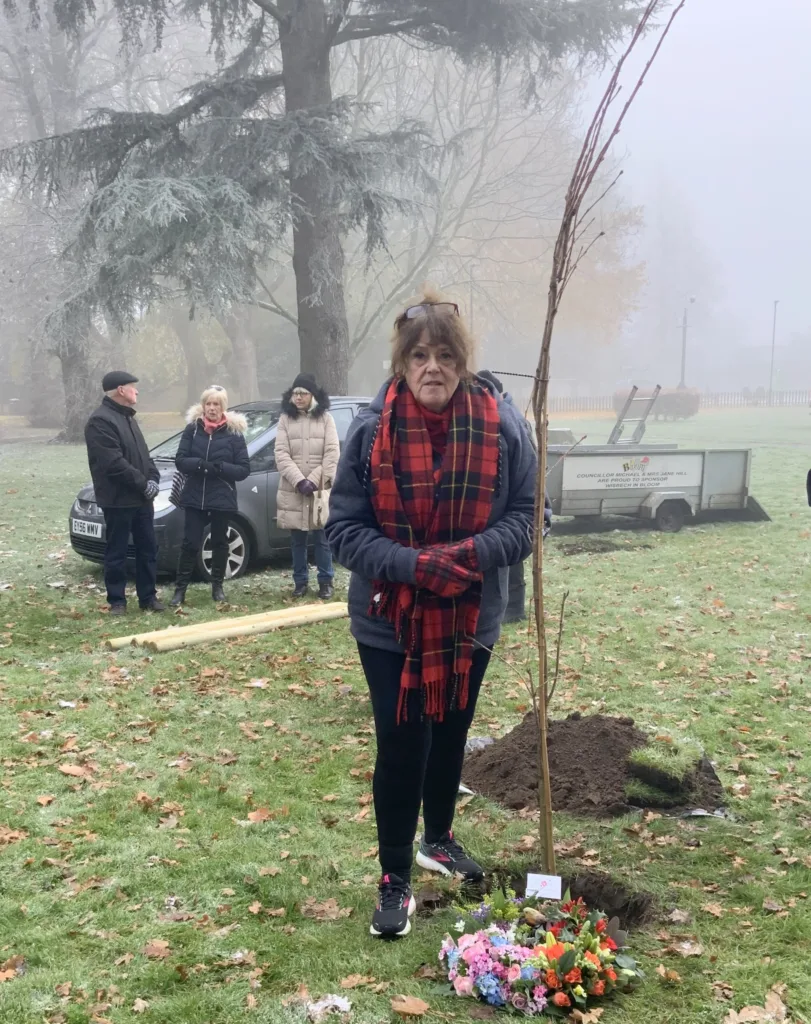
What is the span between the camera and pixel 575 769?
4.33 m

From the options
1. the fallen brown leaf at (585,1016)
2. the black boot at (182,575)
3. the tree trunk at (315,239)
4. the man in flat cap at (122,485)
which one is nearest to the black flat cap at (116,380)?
the man in flat cap at (122,485)

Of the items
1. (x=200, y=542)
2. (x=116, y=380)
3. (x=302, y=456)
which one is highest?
(x=116, y=380)

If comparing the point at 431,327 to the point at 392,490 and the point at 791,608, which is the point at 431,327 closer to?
the point at 392,490

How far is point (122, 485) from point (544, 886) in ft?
18.3

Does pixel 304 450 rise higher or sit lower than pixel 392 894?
higher

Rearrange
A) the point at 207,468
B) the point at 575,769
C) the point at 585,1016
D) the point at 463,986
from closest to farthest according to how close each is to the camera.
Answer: the point at 585,1016 < the point at 463,986 < the point at 575,769 < the point at 207,468

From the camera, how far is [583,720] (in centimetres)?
471

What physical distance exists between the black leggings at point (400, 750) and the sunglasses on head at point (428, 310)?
40.8 inches

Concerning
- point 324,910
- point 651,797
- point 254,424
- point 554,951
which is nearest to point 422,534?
point 554,951

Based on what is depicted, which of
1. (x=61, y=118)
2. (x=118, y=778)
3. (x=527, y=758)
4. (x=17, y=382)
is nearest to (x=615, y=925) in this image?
(x=527, y=758)

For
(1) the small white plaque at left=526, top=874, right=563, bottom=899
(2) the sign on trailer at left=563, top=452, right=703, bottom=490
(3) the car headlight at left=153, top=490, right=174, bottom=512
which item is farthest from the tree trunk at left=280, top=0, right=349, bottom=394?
(1) the small white plaque at left=526, top=874, right=563, bottom=899

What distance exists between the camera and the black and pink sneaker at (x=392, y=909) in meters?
3.01

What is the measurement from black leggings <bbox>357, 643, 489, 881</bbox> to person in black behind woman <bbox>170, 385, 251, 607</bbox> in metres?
5.09

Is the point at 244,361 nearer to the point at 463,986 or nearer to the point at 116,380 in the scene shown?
the point at 116,380
